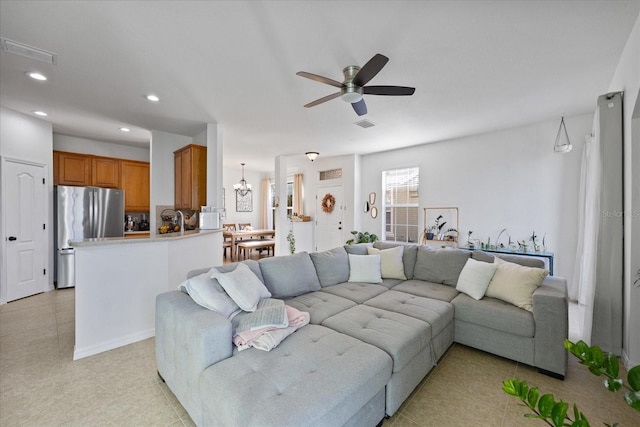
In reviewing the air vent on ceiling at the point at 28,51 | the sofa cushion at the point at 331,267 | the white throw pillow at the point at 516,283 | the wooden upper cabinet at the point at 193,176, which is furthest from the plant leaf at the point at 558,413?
the wooden upper cabinet at the point at 193,176

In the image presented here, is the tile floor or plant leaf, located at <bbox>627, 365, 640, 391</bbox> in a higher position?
plant leaf, located at <bbox>627, 365, 640, 391</bbox>

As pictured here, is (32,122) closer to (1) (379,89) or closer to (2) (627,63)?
(1) (379,89)

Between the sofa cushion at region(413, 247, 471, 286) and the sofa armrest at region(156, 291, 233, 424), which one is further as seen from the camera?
the sofa cushion at region(413, 247, 471, 286)

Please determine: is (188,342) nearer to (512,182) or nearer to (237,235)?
(512,182)

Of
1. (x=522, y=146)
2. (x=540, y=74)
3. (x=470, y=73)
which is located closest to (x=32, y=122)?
(x=470, y=73)

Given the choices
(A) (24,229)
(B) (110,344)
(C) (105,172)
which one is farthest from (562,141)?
(A) (24,229)

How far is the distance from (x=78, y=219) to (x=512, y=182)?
7.36 meters

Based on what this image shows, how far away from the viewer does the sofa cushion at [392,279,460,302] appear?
2.75 m

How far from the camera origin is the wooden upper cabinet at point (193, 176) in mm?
4285

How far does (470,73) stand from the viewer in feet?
8.82

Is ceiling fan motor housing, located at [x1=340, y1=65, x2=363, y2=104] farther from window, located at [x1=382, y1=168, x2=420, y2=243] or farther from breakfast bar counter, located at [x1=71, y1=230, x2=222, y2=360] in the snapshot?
window, located at [x1=382, y1=168, x2=420, y2=243]

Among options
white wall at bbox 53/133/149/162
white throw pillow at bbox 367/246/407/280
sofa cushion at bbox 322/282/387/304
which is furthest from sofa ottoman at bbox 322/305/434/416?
white wall at bbox 53/133/149/162

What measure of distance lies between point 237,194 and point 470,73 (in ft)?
25.0

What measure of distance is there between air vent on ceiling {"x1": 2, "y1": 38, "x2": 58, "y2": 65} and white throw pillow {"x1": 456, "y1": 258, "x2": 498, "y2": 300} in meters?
4.41
